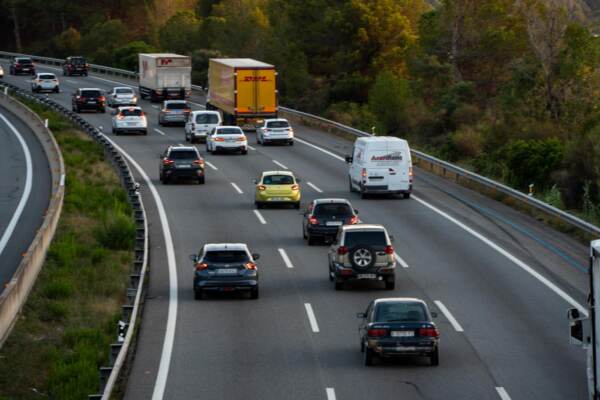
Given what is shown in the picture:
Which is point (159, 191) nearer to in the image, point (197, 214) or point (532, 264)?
point (197, 214)

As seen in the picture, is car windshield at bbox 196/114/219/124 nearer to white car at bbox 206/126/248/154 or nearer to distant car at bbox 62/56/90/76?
white car at bbox 206/126/248/154

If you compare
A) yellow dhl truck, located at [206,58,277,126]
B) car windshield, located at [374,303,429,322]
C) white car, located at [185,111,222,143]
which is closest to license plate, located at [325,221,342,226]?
car windshield, located at [374,303,429,322]

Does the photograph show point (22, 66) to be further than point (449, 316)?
Yes

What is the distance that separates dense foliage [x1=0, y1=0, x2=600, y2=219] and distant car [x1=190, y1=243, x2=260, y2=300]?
58.6 feet

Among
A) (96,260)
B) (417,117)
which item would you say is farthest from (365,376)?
(417,117)

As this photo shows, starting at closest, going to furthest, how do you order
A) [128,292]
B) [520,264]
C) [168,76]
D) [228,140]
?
1. [128,292]
2. [520,264]
3. [228,140]
4. [168,76]

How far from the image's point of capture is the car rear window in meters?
31.7

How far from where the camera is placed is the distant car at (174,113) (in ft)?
249

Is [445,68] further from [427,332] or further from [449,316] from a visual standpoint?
[427,332]

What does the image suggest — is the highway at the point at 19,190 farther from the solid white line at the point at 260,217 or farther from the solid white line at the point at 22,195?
the solid white line at the point at 260,217

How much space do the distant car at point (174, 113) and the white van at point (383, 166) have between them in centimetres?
2860

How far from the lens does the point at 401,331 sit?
23.7m

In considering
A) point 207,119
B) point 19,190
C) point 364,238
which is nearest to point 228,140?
point 207,119

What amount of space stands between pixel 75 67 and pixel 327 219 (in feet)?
256
